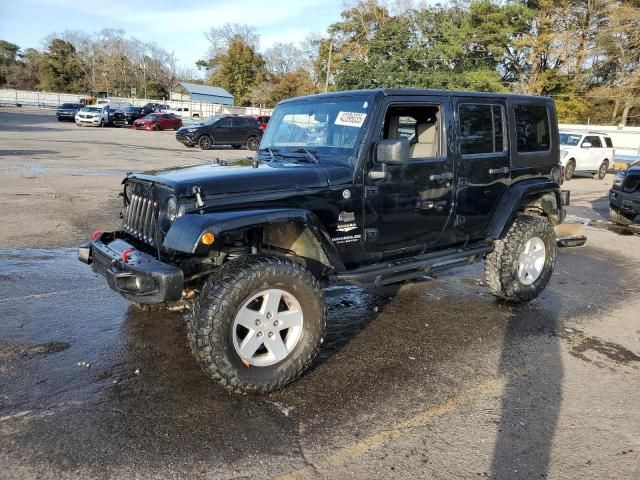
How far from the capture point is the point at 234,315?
11.0 ft

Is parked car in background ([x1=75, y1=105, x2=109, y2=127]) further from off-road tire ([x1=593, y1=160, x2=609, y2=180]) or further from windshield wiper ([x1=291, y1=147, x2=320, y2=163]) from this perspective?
windshield wiper ([x1=291, y1=147, x2=320, y2=163])

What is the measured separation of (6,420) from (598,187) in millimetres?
19564

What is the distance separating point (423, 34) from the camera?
46.0 meters

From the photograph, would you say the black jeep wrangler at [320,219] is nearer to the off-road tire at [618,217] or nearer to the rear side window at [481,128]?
the rear side window at [481,128]

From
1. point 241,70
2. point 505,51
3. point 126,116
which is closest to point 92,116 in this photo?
point 126,116

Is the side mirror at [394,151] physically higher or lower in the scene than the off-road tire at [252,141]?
higher

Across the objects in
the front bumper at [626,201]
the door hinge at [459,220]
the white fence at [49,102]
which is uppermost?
the white fence at [49,102]

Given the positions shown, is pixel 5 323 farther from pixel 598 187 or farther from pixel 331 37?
pixel 331 37

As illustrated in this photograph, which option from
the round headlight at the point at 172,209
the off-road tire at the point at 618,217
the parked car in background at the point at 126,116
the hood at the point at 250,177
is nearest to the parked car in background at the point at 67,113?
the parked car in background at the point at 126,116

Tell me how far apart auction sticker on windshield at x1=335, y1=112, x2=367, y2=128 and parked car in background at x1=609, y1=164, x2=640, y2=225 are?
8.24m

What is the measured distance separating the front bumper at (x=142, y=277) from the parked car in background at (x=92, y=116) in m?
37.8

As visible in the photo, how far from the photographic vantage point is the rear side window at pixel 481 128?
4812mm

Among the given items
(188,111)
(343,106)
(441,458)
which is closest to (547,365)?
(441,458)

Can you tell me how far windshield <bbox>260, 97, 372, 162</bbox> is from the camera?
4.18 m
